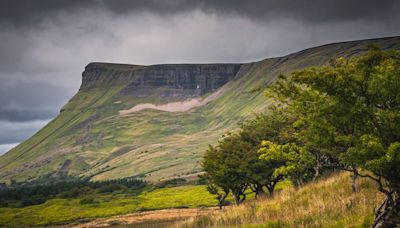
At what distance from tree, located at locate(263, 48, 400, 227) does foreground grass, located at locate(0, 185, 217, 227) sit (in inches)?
3669

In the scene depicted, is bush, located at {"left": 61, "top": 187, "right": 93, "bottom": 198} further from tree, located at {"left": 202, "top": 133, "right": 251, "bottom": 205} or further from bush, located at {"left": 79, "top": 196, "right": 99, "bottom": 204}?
tree, located at {"left": 202, "top": 133, "right": 251, "bottom": 205}

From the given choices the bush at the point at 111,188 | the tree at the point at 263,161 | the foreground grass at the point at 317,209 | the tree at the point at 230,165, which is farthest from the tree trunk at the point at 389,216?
the bush at the point at 111,188

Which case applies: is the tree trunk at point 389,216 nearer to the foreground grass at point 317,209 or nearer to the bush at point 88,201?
the foreground grass at point 317,209

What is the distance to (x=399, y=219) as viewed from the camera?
19062mm

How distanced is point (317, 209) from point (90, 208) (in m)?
117

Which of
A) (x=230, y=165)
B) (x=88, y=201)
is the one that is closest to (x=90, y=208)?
(x=88, y=201)

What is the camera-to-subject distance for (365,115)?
773 inches

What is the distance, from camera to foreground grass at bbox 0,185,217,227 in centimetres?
11712

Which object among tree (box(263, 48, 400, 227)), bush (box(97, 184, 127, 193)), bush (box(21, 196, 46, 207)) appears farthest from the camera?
bush (box(97, 184, 127, 193))

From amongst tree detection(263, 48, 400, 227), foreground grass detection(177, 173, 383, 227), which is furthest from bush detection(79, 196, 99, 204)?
tree detection(263, 48, 400, 227)

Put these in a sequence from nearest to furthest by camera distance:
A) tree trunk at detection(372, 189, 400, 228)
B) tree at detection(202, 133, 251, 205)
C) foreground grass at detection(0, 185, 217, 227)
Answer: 1. tree trunk at detection(372, 189, 400, 228)
2. tree at detection(202, 133, 251, 205)
3. foreground grass at detection(0, 185, 217, 227)

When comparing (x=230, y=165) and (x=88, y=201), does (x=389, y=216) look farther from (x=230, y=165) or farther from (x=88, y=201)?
(x=88, y=201)

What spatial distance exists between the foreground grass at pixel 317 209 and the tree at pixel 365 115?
2773 mm

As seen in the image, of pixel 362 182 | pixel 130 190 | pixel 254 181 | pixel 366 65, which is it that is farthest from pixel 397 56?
pixel 130 190
